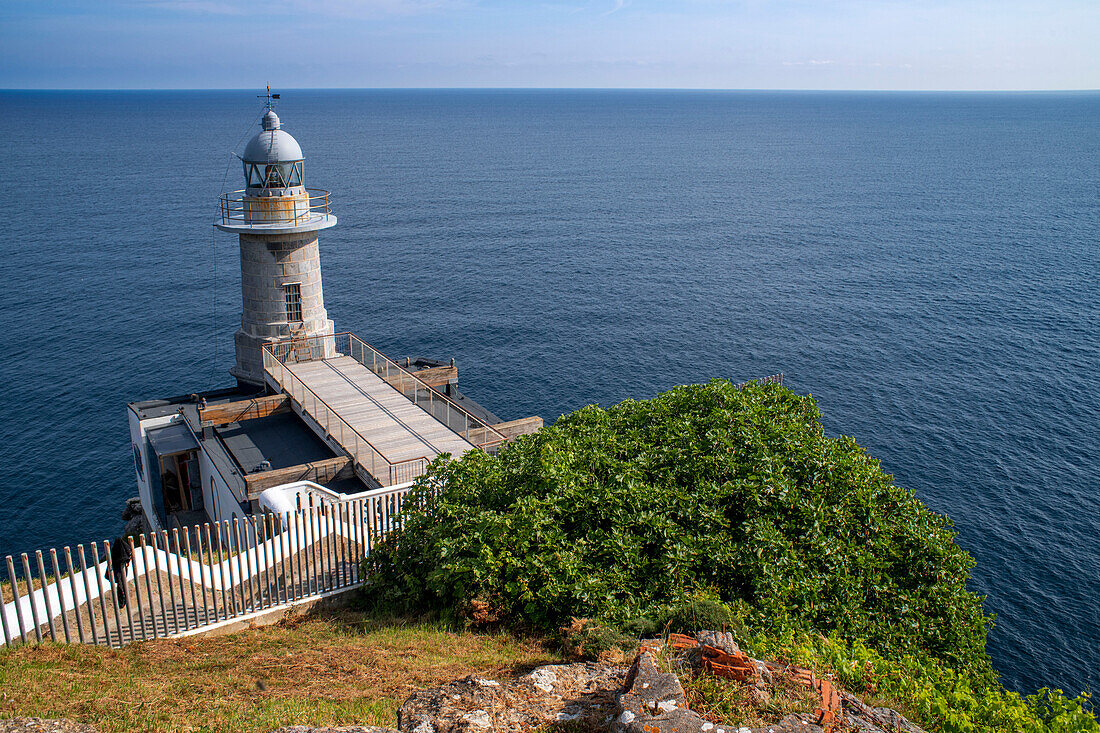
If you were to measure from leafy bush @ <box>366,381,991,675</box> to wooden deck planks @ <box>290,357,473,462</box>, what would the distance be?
6.65 meters

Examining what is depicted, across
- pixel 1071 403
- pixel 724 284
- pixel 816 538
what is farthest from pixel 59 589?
pixel 724 284

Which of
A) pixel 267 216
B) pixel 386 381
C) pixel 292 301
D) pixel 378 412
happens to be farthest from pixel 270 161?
pixel 378 412

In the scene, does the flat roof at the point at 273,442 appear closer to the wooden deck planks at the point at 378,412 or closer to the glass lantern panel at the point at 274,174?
the wooden deck planks at the point at 378,412

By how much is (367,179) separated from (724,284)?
89566 mm

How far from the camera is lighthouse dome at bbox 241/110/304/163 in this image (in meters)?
35.2

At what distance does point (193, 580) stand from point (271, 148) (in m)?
24.1

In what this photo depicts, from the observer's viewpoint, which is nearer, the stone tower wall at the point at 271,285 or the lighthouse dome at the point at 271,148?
the lighthouse dome at the point at 271,148

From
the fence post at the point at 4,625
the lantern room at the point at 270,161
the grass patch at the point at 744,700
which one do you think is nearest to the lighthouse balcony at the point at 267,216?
the lantern room at the point at 270,161

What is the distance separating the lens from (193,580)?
16531 millimetres

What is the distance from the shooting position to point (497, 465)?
672 inches

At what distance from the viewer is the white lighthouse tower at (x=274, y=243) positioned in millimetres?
35219

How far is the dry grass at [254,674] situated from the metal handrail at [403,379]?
1035 cm

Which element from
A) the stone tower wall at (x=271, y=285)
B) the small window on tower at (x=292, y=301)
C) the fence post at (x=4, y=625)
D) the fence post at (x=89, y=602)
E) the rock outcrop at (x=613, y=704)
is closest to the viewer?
the rock outcrop at (x=613, y=704)

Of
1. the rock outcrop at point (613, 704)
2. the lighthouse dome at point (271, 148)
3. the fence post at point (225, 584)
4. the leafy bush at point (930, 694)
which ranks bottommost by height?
the fence post at point (225, 584)
